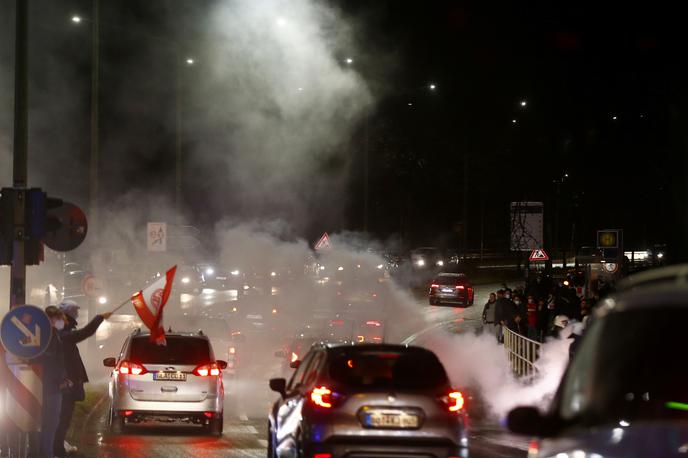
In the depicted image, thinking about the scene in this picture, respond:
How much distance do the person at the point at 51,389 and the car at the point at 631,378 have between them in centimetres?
739

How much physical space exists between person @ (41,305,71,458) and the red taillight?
122 inches

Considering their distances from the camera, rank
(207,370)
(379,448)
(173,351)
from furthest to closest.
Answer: (173,351) < (207,370) < (379,448)

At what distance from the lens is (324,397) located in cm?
877

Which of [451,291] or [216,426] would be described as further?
[451,291]

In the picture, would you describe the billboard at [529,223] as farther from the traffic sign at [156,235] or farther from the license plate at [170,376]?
the license plate at [170,376]

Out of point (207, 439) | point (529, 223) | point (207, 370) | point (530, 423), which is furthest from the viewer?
point (529, 223)

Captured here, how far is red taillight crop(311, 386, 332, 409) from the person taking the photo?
873 cm

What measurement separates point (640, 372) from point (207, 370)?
35.8 ft

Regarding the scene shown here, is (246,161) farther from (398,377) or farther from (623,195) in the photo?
(398,377)

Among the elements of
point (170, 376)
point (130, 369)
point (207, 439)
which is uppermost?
point (130, 369)

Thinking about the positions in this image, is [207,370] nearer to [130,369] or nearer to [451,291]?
[130,369]

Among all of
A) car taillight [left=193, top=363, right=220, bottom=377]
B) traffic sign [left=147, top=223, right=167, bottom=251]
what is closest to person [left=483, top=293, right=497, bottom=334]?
traffic sign [left=147, top=223, right=167, bottom=251]

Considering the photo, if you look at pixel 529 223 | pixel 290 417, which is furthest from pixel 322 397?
pixel 529 223

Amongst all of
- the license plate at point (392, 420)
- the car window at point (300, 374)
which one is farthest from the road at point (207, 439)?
the license plate at point (392, 420)
